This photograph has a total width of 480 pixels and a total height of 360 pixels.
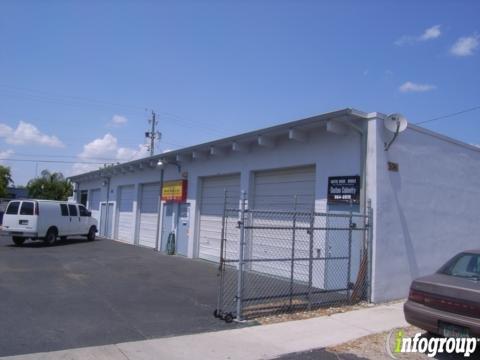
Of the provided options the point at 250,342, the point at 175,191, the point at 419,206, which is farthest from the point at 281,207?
the point at 250,342

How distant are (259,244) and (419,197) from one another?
196 inches

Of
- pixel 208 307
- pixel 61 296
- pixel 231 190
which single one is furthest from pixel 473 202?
pixel 61 296

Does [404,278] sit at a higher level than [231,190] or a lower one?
lower

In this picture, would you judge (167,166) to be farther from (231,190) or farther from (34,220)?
(34,220)

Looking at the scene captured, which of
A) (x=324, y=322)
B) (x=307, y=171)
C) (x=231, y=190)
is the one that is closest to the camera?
(x=324, y=322)

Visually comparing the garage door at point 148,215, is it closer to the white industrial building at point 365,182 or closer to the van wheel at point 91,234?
the van wheel at point 91,234

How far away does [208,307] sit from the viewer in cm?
872

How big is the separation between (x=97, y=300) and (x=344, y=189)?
625cm

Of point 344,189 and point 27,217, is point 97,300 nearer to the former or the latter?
point 344,189

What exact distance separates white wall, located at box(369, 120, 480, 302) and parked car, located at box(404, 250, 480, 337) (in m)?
3.25

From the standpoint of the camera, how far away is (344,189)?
10.8 m

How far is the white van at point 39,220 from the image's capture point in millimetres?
19531

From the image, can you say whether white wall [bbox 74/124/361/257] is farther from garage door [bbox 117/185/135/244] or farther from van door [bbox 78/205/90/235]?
van door [bbox 78/205/90/235]

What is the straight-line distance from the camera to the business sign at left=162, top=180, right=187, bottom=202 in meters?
17.8
